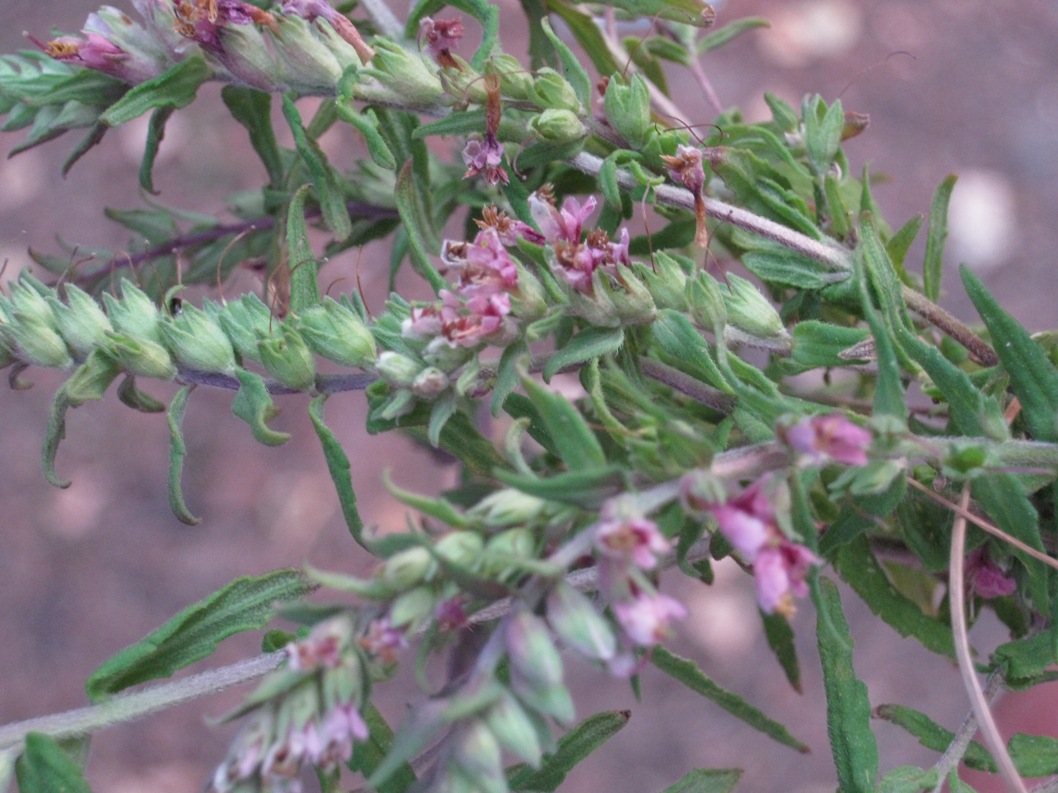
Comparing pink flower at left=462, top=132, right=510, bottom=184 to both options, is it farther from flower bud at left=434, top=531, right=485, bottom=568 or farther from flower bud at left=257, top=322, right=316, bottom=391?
flower bud at left=434, top=531, right=485, bottom=568

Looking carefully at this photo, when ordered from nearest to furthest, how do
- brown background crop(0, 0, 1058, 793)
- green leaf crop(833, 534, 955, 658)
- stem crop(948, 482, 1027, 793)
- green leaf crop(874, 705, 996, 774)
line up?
stem crop(948, 482, 1027, 793)
green leaf crop(874, 705, 996, 774)
green leaf crop(833, 534, 955, 658)
brown background crop(0, 0, 1058, 793)

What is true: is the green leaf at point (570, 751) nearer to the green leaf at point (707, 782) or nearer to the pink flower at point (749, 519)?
the green leaf at point (707, 782)

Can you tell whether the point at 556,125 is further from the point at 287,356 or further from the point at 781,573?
the point at 781,573

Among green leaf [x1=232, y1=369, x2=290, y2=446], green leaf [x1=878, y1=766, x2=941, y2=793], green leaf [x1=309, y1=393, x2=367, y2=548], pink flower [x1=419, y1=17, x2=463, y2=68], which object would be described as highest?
pink flower [x1=419, y1=17, x2=463, y2=68]

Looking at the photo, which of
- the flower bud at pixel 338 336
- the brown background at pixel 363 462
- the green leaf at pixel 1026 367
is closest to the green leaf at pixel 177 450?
the flower bud at pixel 338 336

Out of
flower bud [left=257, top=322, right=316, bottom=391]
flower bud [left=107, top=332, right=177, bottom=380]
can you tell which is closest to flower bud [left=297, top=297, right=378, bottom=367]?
flower bud [left=257, top=322, right=316, bottom=391]

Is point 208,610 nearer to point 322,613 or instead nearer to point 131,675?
point 131,675

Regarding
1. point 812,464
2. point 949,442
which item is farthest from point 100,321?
point 949,442

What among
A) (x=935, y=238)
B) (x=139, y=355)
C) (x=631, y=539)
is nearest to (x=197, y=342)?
(x=139, y=355)

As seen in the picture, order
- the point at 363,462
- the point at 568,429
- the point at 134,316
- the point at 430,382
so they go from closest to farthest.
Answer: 1. the point at 568,429
2. the point at 430,382
3. the point at 134,316
4. the point at 363,462
